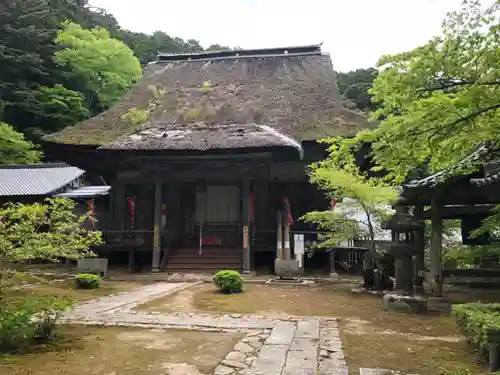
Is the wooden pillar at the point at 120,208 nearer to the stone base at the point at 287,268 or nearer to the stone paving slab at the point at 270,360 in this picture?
the stone base at the point at 287,268

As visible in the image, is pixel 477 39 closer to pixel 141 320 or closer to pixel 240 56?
pixel 141 320

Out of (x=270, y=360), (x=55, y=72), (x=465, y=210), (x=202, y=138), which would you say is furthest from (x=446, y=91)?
(x=55, y=72)

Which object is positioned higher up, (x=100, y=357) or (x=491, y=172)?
(x=491, y=172)

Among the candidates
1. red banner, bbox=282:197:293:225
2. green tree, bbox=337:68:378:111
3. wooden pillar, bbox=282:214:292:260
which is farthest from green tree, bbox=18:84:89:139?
wooden pillar, bbox=282:214:292:260

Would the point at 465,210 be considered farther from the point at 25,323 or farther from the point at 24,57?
the point at 24,57

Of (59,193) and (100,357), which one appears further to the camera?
(59,193)

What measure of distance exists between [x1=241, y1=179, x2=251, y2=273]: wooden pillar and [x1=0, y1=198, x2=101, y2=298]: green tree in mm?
8473

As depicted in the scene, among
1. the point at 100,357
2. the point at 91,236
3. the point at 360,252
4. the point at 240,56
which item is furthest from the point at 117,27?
the point at 100,357

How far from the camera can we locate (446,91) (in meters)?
5.29

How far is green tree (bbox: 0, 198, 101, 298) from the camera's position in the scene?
576cm

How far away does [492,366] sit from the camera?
4.55m

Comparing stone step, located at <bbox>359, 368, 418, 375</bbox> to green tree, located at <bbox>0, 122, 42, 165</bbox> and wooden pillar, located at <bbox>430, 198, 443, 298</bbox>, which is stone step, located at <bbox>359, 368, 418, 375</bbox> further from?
green tree, located at <bbox>0, 122, 42, 165</bbox>

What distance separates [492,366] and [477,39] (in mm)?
3502

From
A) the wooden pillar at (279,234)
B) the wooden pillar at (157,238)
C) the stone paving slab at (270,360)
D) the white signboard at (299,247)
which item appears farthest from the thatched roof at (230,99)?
the stone paving slab at (270,360)
